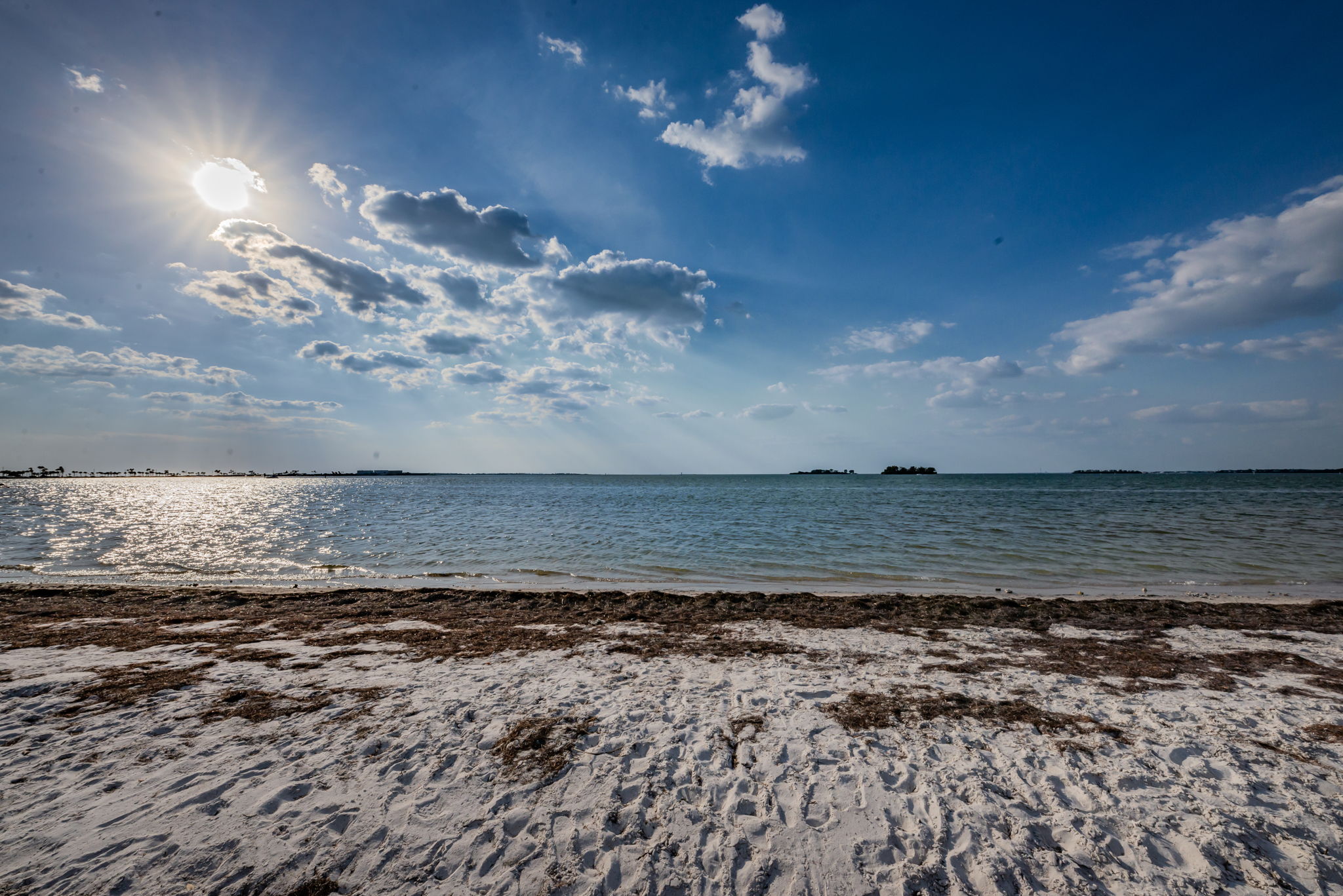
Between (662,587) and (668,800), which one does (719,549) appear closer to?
(662,587)

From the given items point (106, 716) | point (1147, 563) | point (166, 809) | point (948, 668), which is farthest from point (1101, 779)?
point (1147, 563)

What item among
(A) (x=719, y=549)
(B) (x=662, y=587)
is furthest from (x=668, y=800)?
(A) (x=719, y=549)

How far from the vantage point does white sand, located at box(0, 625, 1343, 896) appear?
13.8 feet


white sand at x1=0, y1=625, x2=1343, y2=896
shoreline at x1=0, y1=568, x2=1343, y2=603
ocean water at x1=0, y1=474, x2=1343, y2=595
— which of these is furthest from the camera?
ocean water at x1=0, y1=474, x2=1343, y2=595

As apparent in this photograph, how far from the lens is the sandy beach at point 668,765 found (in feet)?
14.0

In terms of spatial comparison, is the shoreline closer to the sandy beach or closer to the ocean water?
the ocean water

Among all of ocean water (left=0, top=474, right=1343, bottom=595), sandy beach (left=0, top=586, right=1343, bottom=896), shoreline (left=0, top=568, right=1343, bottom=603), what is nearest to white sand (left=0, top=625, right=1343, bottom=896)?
sandy beach (left=0, top=586, right=1343, bottom=896)

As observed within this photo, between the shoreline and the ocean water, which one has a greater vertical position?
the ocean water

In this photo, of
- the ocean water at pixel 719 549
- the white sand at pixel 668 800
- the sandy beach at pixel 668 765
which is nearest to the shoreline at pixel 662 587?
the ocean water at pixel 719 549

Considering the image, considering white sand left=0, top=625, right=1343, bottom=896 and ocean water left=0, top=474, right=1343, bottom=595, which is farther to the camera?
ocean water left=0, top=474, right=1343, bottom=595

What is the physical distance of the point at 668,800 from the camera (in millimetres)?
5094

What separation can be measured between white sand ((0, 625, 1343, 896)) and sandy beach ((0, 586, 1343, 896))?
0.03 m

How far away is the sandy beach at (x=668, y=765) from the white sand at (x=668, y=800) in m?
0.03

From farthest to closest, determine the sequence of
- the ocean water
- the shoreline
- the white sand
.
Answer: the ocean water < the shoreline < the white sand
